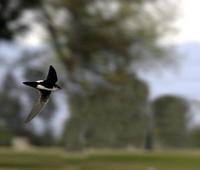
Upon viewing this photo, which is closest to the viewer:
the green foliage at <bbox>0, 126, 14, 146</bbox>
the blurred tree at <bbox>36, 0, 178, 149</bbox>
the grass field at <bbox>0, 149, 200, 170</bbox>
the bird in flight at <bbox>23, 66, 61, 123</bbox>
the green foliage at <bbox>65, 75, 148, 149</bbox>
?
the bird in flight at <bbox>23, 66, 61, 123</bbox>

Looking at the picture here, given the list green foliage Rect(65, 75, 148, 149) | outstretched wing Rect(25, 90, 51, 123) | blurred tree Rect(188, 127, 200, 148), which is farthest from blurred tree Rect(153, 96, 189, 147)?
outstretched wing Rect(25, 90, 51, 123)

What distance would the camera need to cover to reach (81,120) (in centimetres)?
2345

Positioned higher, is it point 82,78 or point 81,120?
point 82,78

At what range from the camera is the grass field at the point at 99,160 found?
18484 millimetres

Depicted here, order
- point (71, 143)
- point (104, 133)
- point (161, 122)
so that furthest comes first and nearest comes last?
point (71, 143) < point (104, 133) < point (161, 122)

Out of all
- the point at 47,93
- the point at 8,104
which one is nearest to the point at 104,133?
the point at 8,104

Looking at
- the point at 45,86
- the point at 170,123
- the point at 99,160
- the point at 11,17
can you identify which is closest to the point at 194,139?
the point at 170,123

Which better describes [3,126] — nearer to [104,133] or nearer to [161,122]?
[104,133]

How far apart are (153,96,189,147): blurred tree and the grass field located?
0.67m

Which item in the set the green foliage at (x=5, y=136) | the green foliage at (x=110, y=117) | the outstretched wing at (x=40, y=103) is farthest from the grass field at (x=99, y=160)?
the outstretched wing at (x=40, y=103)

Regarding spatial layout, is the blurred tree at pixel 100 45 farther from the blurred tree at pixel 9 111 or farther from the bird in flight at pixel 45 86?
the bird in flight at pixel 45 86

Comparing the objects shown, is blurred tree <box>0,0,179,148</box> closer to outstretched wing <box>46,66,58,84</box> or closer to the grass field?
the grass field

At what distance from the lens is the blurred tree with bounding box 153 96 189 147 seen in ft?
49.9

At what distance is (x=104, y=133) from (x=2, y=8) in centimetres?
645
